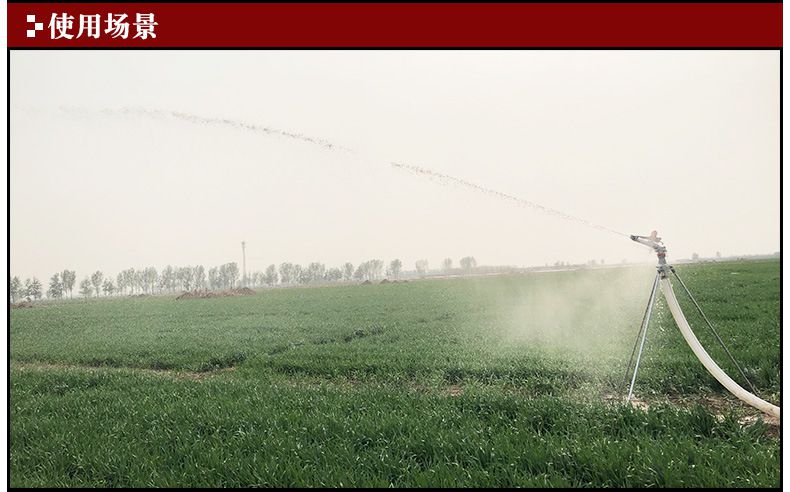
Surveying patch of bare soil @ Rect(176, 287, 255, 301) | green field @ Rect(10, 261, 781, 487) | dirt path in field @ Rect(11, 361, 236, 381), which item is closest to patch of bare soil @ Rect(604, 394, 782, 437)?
green field @ Rect(10, 261, 781, 487)

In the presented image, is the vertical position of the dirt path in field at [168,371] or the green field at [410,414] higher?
the green field at [410,414]

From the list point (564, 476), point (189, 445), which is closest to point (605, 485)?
point (564, 476)

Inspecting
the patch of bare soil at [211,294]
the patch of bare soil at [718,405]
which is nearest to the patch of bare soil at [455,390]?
the patch of bare soil at [718,405]

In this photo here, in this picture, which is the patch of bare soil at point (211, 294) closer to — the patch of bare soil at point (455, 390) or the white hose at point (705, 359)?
the patch of bare soil at point (455, 390)

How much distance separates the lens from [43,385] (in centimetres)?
1129

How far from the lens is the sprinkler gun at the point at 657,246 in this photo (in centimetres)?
745

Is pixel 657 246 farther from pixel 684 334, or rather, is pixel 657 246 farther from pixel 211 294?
pixel 211 294

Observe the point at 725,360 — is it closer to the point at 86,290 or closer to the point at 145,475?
the point at 145,475

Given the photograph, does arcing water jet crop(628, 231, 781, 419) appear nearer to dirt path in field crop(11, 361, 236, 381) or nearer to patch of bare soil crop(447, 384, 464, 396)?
patch of bare soil crop(447, 384, 464, 396)

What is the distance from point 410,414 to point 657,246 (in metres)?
4.68

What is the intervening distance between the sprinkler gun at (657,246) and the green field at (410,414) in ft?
5.11

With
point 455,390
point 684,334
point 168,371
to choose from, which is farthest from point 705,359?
point 168,371

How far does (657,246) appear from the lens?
761 cm

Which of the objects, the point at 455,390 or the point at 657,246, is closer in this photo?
the point at 657,246
